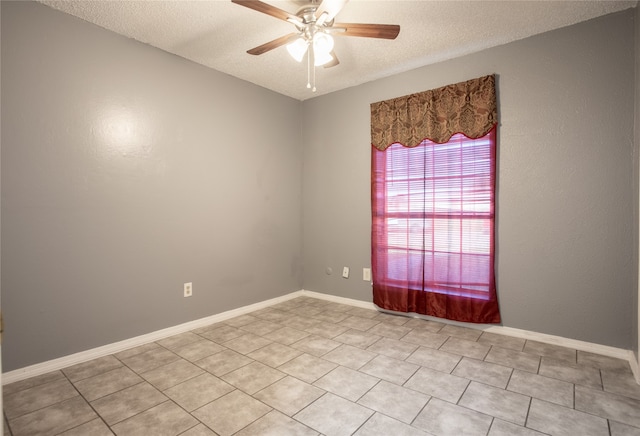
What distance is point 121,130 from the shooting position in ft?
8.57

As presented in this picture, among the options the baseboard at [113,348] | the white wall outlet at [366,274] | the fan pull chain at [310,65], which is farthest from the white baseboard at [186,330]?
the fan pull chain at [310,65]

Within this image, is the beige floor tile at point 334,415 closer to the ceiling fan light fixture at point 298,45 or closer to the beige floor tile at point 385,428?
the beige floor tile at point 385,428

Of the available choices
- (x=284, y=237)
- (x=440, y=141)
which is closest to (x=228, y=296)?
(x=284, y=237)

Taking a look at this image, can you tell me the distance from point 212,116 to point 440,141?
216cm

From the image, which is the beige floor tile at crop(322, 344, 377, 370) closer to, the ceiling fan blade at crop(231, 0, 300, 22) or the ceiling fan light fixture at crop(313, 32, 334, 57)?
the ceiling fan light fixture at crop(313, 32, 334, 57)

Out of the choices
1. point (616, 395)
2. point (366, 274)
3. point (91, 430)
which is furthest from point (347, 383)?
point (366, 274)

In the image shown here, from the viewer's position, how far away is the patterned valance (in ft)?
9.36

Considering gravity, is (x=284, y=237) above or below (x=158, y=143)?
below

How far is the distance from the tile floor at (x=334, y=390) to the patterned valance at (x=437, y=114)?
5.90 feet

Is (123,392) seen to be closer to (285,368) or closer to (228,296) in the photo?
(285,368)

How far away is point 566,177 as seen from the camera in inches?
101

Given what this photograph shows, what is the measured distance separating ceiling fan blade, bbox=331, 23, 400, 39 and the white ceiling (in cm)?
29

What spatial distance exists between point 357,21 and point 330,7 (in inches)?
27.0

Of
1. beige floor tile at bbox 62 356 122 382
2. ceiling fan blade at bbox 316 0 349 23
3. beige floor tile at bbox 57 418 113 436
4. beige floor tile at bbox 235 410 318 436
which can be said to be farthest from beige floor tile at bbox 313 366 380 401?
ceiling fan blade at bbox 316 0 349 23
